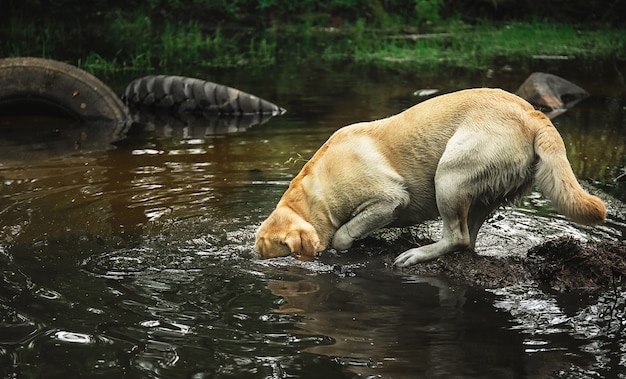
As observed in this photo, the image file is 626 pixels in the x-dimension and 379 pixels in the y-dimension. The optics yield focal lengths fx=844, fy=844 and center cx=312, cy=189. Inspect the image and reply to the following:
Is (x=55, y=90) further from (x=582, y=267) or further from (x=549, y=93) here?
(x=582, y=267)

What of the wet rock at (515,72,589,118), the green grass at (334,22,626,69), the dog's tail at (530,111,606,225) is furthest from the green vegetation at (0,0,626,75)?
the dog's tail at (530,111,606,225)

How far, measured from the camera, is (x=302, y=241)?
5.50m

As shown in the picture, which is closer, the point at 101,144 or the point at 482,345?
the point at 482,345

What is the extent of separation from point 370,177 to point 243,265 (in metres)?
1.00

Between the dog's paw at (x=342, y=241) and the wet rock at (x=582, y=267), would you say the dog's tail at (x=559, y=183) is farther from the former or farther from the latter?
the dog's paw at (x=342, y=241)

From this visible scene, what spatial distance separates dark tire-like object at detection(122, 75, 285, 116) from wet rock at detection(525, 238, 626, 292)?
6427mm

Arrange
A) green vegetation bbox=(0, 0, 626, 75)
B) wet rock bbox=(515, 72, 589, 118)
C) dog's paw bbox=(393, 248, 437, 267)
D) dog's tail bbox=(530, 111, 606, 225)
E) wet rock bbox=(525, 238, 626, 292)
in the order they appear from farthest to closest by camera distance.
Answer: green vegetation bbox=(0, 0, 626, 75)
wet rock bbox=(515, 72, 589, 118)
dog's paw bbox=(393, 248, 437, 267)
wet rock bbox=(525, 238, 626, 292)
dog's tail bbox=(530, 111, 606, 225)

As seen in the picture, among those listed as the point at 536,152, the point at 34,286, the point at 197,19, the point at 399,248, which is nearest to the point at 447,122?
the point at 536,152

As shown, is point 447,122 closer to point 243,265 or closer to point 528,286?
point 528,286

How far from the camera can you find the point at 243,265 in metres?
5.44

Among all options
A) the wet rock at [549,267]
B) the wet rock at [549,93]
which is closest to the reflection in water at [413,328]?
the wet rock at [549,267]

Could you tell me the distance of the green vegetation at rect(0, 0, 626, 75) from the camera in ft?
50.4

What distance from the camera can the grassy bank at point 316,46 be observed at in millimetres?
14977

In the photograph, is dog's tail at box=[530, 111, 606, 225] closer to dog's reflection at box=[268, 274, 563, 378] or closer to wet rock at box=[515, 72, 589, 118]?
dog's reflection at box=[268, 274, 563, 378]
